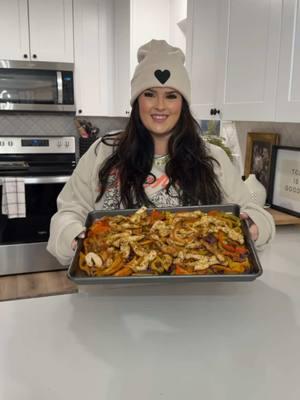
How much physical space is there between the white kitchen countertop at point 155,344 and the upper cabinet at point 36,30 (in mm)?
2488

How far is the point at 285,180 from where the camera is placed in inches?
71.2

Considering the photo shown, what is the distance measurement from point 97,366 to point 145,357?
3.8 inches

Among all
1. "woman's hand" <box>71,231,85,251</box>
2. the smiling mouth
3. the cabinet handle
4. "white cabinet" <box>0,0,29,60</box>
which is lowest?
"woman's hand" <box>71,231,85,251</box>

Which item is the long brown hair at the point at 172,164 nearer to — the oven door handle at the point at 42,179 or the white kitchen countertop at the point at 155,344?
the white kitchen countertop at the point at 155,344

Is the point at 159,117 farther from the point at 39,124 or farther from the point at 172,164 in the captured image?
the point at 39,124

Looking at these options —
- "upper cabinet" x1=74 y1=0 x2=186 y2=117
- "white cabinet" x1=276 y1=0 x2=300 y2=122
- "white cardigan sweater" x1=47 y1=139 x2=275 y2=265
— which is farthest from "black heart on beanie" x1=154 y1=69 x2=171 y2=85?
"upper cabinet" x1=74 y1=0 x2=186 y2=117

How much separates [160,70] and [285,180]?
923mm

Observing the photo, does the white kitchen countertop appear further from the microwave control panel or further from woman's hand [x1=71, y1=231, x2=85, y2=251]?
the microwave control panel

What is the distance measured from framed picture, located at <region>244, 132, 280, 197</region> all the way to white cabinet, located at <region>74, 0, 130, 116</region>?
4.44 feet

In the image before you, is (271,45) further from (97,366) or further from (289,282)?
(97,366)

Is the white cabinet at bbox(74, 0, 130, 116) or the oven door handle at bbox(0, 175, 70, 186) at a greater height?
the white cabinet at bbox(74, 0, 130, 116)

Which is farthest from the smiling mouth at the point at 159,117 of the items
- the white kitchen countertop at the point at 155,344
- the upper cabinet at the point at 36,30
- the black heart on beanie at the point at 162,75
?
the upper cabinet at the point at 36,30

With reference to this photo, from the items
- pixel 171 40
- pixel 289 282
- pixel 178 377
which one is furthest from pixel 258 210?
pixel 171 40

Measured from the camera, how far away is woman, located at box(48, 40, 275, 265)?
125 cm
